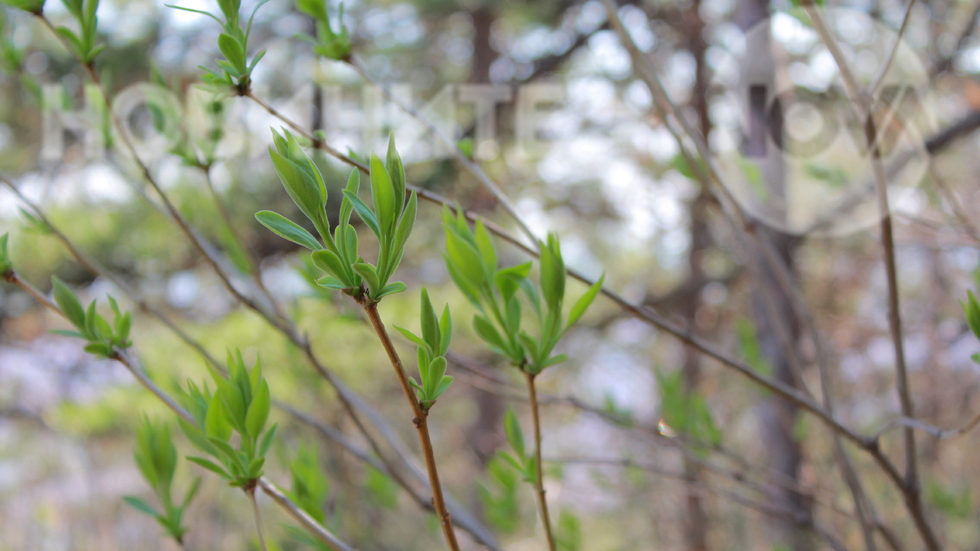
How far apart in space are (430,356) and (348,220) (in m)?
0.06

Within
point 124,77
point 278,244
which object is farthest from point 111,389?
point 124,77

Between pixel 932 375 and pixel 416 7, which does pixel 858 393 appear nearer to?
pixel 932 375

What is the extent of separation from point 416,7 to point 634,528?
10.8 feet

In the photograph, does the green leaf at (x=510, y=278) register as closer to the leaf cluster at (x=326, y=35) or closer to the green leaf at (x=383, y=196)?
the green leaf at (x=383, y=196)

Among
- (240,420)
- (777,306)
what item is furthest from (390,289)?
(777,306)

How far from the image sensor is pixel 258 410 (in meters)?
0.28

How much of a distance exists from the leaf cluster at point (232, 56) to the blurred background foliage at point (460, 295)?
1175 millimetres

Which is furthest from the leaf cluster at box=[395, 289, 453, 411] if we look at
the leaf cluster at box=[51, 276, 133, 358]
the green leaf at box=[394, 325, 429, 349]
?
the leaf cluster at box=[51, 276, 133, 358]

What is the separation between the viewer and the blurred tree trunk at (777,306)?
108cm

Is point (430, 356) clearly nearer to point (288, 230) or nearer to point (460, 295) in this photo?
point (288, 230)

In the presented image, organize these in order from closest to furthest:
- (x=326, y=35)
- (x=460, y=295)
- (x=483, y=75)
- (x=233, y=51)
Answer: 1. (x=233, y=51)
2. (x=326, y=35)
3. (x=460, y=295)
4. (x=483, y=75)

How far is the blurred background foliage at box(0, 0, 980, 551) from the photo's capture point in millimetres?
1829

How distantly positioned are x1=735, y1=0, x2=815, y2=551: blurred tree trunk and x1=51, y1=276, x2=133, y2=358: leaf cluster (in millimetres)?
873

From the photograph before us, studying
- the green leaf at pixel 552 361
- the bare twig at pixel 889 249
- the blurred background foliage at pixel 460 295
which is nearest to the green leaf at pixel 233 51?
the green leaf at pixel 552 361
